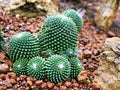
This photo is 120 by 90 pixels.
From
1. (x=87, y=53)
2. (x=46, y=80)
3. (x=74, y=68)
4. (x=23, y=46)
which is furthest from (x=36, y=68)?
(x=87, y=53)

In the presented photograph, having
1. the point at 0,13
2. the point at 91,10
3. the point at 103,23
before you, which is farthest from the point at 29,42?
the point at 91,10

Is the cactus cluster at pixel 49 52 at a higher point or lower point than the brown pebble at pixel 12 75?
higher

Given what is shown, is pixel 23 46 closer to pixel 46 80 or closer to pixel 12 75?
pixel 12 75

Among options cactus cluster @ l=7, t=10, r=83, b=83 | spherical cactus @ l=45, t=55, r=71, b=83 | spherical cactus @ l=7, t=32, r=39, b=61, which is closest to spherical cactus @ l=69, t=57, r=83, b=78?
cactus cluster @ l=7, t=10, r=83, b=83

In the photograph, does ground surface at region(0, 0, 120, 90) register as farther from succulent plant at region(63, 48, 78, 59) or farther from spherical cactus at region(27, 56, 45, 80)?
succulent plant at region(63, 48, 78, 59)

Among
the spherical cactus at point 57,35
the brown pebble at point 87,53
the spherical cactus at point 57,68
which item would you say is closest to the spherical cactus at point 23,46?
the spherical cactus at point 57,35

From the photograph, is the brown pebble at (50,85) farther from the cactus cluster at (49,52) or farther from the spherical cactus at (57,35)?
the spherical cactus at (57,35)
